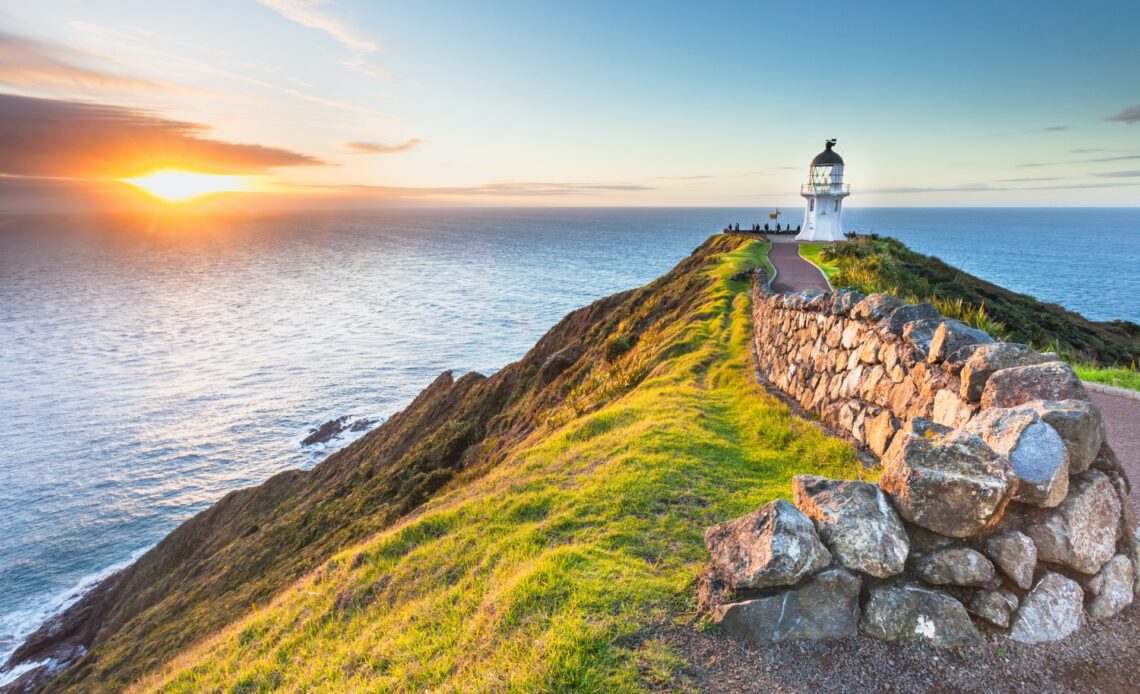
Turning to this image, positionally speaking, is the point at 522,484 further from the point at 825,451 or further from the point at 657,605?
the point at 825,451

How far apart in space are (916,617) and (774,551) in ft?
4.64

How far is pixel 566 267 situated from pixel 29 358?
81.5 meters

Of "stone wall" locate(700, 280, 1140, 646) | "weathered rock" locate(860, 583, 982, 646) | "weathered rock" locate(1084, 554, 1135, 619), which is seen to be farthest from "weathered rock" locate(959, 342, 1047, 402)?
"weathered rock" locate(860, 583, 982, 646)

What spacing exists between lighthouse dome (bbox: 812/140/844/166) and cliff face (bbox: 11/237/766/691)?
31.3 meters

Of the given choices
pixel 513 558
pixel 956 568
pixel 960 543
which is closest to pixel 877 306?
pixel 960 543

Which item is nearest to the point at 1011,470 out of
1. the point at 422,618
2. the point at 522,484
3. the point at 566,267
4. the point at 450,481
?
the point at 422,618

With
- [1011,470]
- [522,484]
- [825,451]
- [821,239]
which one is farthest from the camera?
[821,239]

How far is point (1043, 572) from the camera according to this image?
4.89 m

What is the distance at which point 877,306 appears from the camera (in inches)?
341

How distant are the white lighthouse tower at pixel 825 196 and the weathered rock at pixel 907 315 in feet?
168

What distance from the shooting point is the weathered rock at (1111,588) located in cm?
493

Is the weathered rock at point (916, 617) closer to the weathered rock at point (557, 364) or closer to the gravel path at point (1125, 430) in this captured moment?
the gravel path at point (1125, 430)

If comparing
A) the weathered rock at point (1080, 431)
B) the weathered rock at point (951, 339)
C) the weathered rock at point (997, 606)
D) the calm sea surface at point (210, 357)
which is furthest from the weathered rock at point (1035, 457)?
the calm sea surface at point (210, 357)

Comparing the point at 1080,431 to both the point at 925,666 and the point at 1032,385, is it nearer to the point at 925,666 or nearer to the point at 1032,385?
the point at 1032,385
